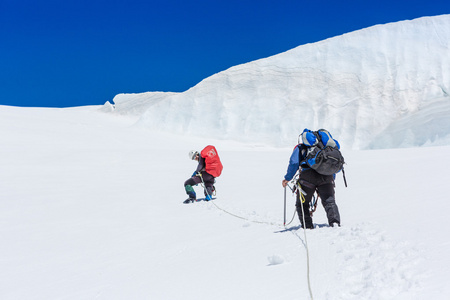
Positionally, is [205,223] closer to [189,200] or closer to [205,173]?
[189,200]

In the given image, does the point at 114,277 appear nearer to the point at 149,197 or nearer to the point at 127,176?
the point at 149,197

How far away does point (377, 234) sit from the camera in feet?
13.5

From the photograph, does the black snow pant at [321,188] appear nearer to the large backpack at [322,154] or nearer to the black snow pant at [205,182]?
the large backpack at [322,154]

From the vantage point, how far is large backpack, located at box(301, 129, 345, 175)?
15.3ft

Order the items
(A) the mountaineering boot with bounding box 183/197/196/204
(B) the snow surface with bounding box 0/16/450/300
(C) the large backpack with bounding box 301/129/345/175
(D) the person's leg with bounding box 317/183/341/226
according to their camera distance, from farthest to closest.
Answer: (A) the mountaineering boot with bounding box 183/197/196/204 < (D) the person's leg with bounding box 317/183/341/226 < (C) the large backpack with bounding box 301/129/345/175 < (B) the snow surface with bounding box 0/16/450/300

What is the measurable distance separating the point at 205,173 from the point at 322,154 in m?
4.51

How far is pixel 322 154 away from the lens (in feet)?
15.3

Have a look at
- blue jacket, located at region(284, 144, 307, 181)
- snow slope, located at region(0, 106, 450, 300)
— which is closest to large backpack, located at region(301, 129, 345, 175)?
blue jacket, located at region(284, 144, 307, 181)

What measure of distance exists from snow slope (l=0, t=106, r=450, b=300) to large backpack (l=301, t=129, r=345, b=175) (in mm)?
720

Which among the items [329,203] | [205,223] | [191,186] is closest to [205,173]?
[191,186]

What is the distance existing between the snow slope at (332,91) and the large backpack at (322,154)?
20.5 m

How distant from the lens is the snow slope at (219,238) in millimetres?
3098

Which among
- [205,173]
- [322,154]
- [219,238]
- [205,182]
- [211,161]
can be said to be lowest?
[219,238]

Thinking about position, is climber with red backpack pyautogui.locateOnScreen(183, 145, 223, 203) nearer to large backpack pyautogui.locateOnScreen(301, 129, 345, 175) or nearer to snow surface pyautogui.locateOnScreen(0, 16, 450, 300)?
snow surface pyautogui.locateOnScreen(0, 16, 450, 300)
